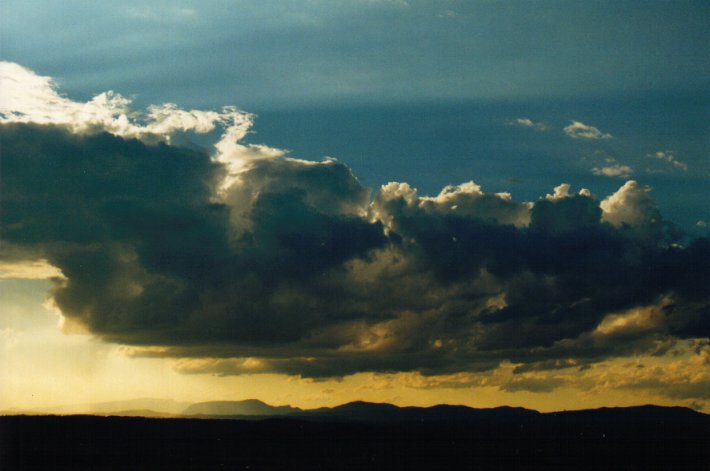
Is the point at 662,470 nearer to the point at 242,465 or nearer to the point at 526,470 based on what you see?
the point at 526,470

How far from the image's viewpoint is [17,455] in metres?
187

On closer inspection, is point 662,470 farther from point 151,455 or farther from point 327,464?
point 151,455

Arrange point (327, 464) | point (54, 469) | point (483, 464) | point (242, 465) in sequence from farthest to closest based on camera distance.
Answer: point (483, 464)
point (327, 464)
point (242, 465)
point (54, 469)

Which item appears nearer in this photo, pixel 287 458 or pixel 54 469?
pixel 54 469

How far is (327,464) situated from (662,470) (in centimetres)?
9098

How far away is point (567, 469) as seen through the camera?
7407 inches

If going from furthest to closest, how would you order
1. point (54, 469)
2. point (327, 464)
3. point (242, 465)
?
1. point (327, 464)
2. point (242, 465)
3. point (54, 469)

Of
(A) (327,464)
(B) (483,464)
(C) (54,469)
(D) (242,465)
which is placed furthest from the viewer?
(B) (483,464)

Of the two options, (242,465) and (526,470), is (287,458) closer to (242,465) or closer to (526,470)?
(242,465)

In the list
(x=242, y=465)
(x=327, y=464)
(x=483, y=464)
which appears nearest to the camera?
(x=242, y=465)

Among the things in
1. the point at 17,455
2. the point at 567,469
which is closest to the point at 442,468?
the point at 567,469

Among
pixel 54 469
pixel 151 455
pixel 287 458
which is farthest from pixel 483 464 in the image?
pixel 54 469

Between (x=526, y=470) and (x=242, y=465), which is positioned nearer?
(x=242, y=465)

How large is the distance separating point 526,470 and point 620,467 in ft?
114
